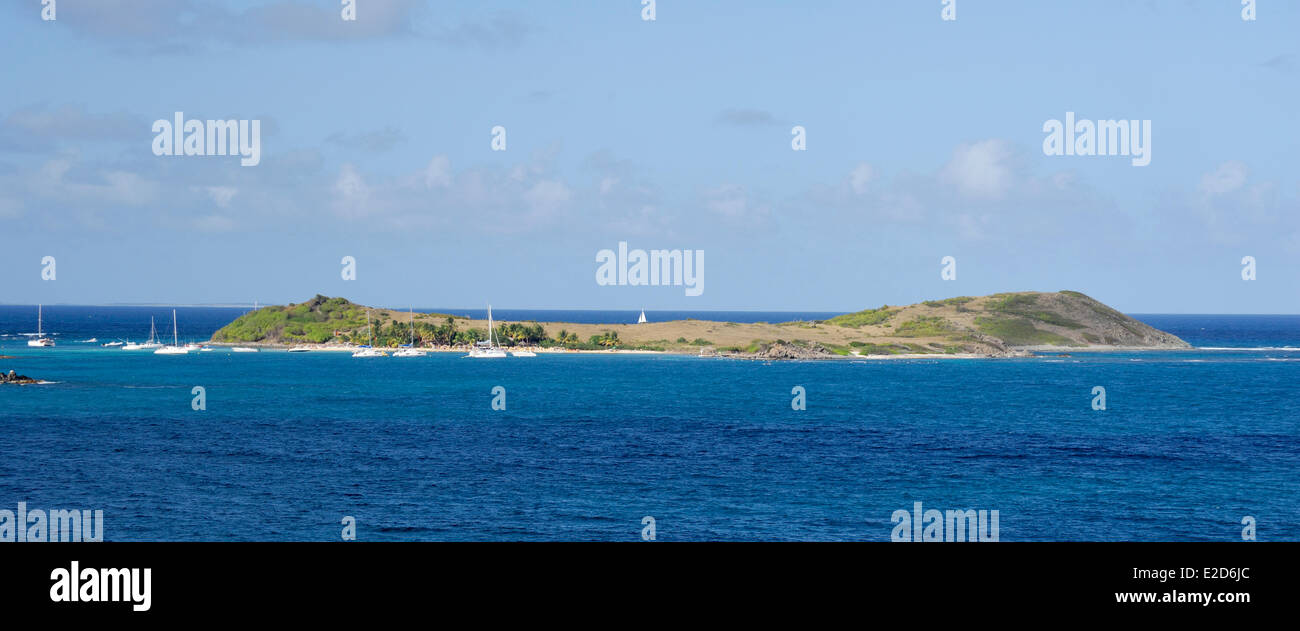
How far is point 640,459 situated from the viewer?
258 ft

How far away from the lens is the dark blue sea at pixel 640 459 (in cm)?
5631

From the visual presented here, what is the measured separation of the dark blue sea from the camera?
56312 mm

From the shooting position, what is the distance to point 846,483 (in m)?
68.6

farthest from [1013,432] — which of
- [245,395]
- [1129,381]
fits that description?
[245,395]

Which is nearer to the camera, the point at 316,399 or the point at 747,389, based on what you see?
the point at 316,399

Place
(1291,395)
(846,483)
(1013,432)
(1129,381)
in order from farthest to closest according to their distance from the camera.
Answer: (1129,381), (1291,395), (1013,432), (846,483)

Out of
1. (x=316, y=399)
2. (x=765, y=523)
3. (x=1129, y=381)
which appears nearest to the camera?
(x=765, y=523)

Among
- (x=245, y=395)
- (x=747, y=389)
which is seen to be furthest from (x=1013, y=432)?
(x=245, y=395)
